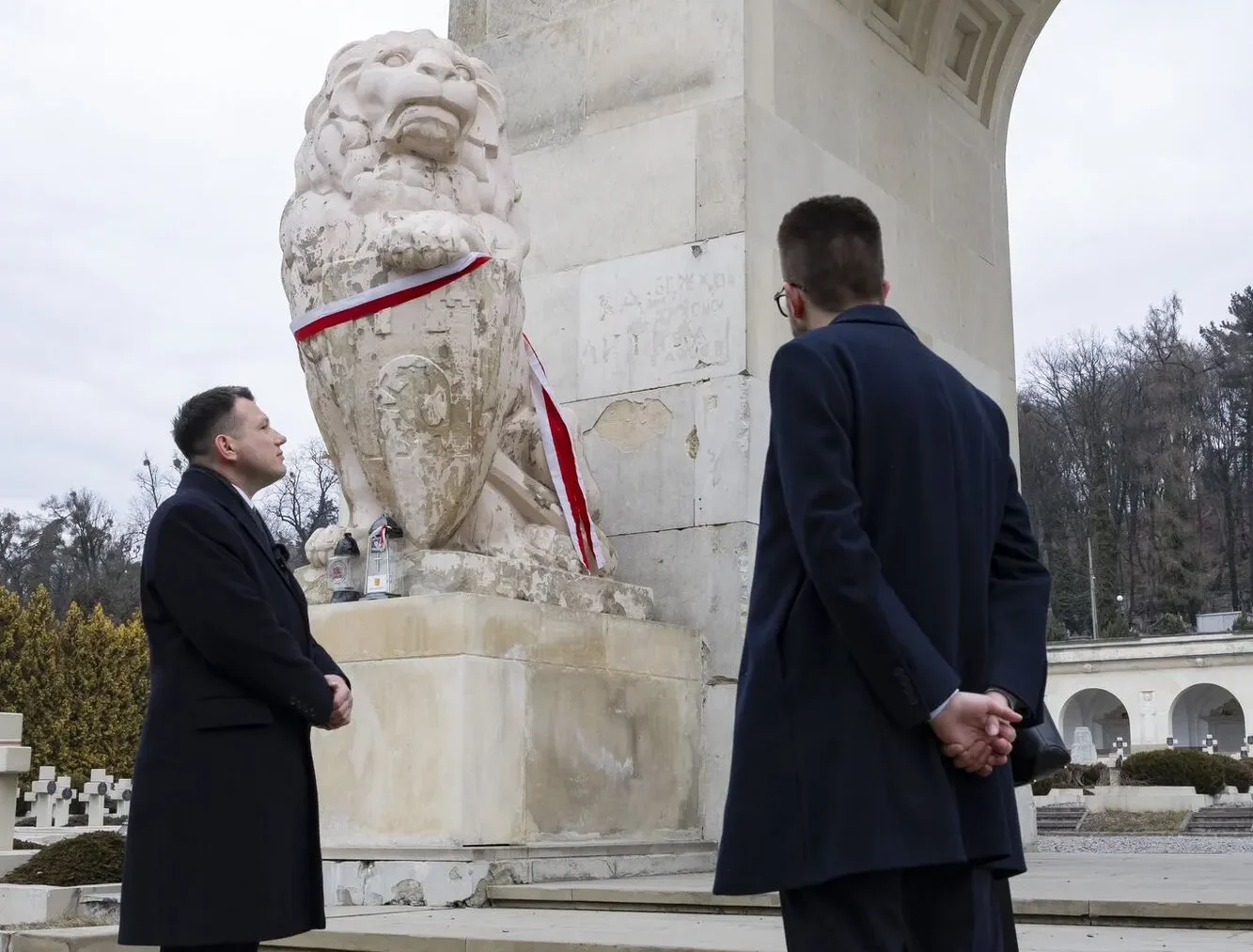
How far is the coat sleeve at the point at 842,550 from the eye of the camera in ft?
7.20

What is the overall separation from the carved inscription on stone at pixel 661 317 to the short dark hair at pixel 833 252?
4.56 m

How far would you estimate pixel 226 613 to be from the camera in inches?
116

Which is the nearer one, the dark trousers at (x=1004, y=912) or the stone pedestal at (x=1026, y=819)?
the dark trousers at (x=1004, y=912)

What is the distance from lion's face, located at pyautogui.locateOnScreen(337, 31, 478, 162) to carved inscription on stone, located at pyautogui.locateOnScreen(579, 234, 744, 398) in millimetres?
1553

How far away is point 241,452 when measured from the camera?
3262mm

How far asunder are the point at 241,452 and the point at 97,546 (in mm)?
54821

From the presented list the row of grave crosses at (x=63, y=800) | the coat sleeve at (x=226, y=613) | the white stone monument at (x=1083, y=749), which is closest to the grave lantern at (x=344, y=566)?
the coat sleeve at (x=226, y=613)

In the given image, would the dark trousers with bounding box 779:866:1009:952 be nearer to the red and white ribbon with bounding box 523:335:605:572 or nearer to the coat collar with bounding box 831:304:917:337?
the coat collar with bounding box 831:304:917:337

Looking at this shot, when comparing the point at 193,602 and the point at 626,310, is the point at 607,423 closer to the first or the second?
the point at 626,310

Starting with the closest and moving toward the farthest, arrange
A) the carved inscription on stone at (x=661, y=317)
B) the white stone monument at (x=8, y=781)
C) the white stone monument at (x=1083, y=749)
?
the carved inscription on stone at (x=661, y=317), the white stone monument at (x=8, y=781), the white stone monument at (x=1083, y=749)

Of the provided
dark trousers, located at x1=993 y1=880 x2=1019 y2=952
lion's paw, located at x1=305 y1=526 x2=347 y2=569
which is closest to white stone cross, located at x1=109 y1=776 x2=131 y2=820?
lion's paw, located at x1=305 y1=526 x2=347 y2=569

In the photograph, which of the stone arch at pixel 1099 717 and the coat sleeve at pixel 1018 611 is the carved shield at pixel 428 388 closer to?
the coat sleeve at pixel 1018 611

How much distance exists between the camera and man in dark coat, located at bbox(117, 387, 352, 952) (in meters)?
2.85

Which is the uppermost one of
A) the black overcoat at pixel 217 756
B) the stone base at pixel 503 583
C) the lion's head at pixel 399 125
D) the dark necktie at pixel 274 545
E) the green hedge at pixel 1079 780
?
the lion's head at pixel 399 125
